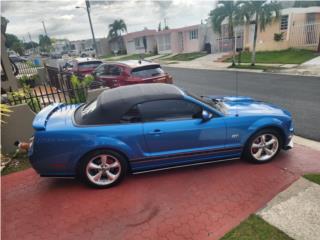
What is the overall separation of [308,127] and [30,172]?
610 cm

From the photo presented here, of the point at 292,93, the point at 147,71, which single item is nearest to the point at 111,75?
the point at 147,71

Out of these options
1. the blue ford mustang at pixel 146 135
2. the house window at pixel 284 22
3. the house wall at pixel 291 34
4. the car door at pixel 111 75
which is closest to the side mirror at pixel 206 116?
the blue ford mustang at pixel 146 135

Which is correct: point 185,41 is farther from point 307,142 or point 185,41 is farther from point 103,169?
point 103,169

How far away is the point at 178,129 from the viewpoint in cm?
385

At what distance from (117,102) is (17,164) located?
2.75 metres

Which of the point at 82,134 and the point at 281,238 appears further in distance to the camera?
the point at 82,134

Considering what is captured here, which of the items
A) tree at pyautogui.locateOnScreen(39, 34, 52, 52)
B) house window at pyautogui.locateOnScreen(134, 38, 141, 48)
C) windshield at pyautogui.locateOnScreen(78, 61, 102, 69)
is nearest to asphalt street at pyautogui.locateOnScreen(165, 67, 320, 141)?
windshield at pyautogui.locateOnScreen(78, 61, 102, 69)

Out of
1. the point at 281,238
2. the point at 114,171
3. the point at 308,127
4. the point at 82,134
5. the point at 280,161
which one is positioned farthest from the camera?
the point at 308,127

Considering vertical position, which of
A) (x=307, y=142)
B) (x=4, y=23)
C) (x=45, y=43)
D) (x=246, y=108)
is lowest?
(x=307, y=142)

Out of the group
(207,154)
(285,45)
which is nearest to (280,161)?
(207,154)

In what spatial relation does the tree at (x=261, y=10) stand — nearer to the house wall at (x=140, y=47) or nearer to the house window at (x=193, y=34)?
the house window at (x=193, y=34)

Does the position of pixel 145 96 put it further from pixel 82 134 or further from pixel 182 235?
pixel 182 235

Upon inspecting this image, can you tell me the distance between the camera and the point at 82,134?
3.60 meters

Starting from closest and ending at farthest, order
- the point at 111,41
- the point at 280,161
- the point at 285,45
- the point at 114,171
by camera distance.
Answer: the point at 114,171, the point at 280,161, the point at 285,45, the point at 111,41
